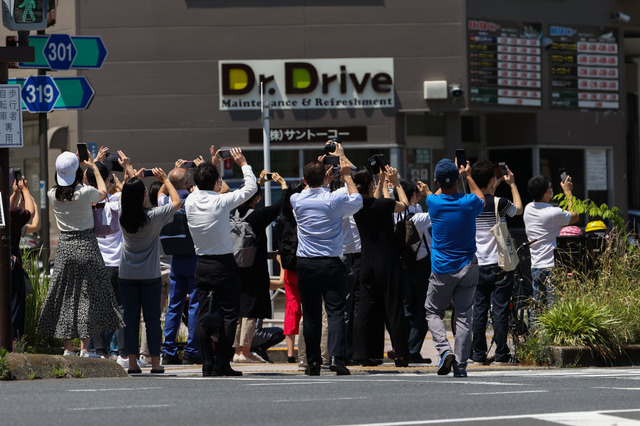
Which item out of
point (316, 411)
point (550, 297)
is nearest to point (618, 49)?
point (550, 297)

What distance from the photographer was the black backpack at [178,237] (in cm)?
1306

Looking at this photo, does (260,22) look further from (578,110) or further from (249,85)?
(578,110)

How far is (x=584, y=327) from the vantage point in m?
13.0

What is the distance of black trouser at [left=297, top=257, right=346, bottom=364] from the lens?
11586 mm

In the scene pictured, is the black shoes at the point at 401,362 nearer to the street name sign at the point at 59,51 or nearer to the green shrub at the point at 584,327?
the green shrub at the point at 584,327

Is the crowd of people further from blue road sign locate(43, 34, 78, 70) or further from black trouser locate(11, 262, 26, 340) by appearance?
blue road sign locate(43, 34, 78, 70)

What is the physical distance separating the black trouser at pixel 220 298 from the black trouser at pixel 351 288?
134cm

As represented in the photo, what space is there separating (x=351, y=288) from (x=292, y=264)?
2.47 feet

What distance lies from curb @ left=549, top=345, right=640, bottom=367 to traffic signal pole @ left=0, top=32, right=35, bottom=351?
5451 mm

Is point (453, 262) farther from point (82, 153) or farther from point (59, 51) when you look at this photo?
point (59, 51)

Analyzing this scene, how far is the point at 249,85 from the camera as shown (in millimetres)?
22844

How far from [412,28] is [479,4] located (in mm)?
1317

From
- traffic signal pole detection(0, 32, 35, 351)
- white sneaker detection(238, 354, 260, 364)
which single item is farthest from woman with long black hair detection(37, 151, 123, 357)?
white sneaker detection(238, 354, 260, 364)

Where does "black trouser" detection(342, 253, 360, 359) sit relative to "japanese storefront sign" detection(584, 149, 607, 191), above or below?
below
